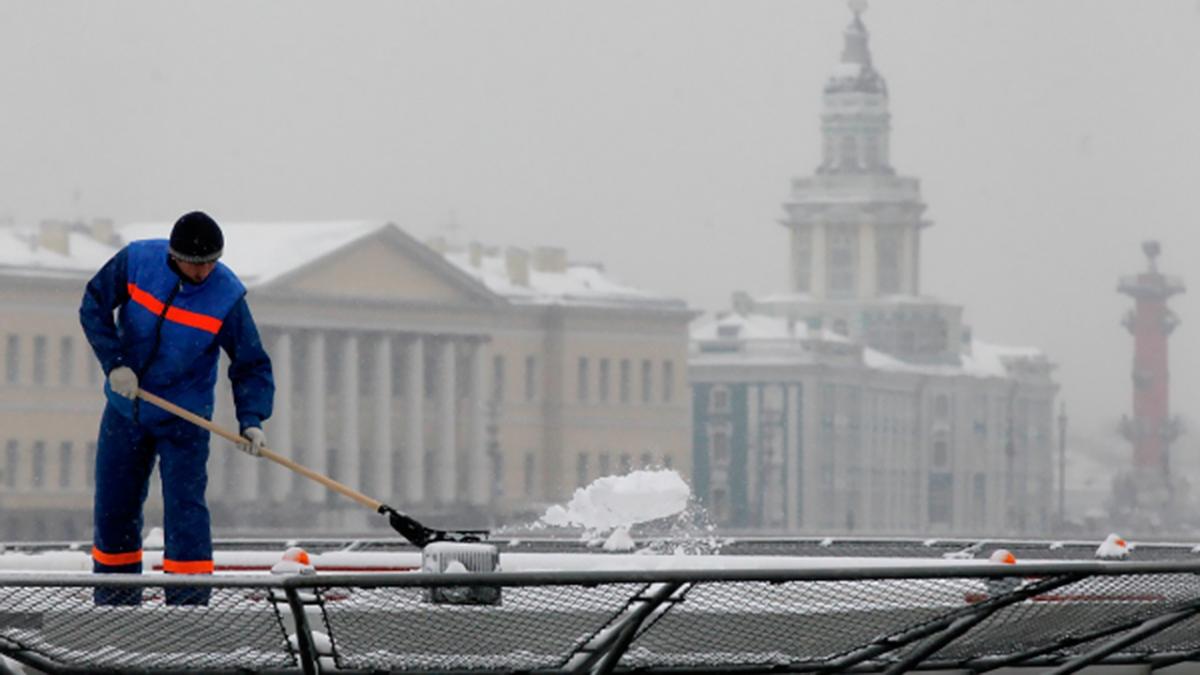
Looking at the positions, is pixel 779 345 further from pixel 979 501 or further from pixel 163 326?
pixel 163 326

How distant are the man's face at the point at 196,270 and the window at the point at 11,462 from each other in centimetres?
9425

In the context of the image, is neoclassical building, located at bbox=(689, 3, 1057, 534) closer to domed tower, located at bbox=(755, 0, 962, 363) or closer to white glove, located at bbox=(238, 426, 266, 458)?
domed tower, located at bbox=(755, 0, 962, 363)

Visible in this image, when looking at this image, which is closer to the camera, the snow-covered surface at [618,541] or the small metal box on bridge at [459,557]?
the small metal box on bridge at [459,557]

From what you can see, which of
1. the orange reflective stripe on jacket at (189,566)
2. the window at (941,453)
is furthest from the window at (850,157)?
the orange reflective stripe on jacket at (189,566)

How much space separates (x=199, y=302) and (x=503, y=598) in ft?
5.17

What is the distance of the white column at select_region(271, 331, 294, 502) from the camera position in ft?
339

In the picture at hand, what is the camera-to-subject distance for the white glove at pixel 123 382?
7.37 m

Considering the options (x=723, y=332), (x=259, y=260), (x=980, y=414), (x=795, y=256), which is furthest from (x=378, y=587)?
(x=795, y=256)

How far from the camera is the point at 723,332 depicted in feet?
469

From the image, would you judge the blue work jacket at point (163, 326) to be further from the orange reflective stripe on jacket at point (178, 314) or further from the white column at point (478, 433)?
the white column at point (478, 433)

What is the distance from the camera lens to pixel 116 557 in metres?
7.60

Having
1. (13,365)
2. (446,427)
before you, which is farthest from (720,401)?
(13,365)

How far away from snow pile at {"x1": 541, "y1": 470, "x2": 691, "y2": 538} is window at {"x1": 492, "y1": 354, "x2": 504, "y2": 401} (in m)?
112

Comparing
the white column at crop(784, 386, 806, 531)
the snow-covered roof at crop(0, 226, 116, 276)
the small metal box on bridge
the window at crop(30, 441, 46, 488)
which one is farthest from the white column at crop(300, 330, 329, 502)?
the small metal box on bridge
